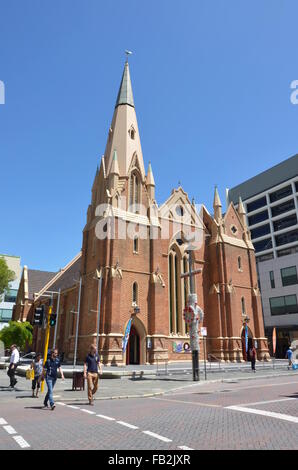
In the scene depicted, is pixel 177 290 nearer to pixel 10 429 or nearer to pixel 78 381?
pixel 78 381

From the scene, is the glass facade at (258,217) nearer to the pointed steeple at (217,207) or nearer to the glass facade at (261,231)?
the glass facade at (261,231)

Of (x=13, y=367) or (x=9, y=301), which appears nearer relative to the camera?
(x=13, y=367)

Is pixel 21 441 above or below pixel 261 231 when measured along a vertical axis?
below

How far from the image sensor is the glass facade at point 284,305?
159 feet

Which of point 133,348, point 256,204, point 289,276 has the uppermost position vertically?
point 256,204

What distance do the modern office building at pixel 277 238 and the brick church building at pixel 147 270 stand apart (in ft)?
45.8

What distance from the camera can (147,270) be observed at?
31984 millimetres

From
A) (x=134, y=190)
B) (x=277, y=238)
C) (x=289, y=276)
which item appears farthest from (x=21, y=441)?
(x=277, y=238)

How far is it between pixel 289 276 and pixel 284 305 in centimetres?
433

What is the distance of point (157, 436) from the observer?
259 inches

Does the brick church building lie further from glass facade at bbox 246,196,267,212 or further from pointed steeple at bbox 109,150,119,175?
glass facade at bbox 246,196,267,212

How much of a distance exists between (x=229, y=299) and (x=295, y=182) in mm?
35742

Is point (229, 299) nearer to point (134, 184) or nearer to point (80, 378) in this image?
point (134, 184)
